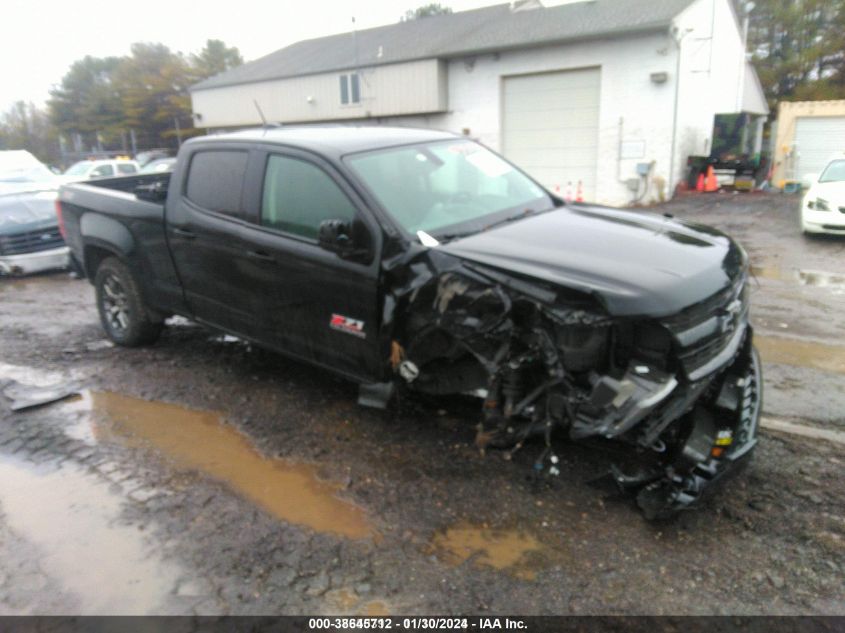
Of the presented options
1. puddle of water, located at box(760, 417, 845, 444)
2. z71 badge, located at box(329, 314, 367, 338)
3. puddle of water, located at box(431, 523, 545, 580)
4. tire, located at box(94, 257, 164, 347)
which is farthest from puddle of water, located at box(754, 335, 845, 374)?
tire, located at box(94, 257, 164, 347)

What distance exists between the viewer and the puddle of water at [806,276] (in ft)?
26.2

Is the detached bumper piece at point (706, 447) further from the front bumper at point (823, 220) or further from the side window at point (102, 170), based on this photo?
the side window at point (102, 170)

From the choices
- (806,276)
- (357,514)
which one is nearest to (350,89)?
(806,276)

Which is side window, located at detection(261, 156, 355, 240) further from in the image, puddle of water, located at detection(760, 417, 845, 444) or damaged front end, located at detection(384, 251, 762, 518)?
puddle of water, located at detection(760, 417, 845, 444)

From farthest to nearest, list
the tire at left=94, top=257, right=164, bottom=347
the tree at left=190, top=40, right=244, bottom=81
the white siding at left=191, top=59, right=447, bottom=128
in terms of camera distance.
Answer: the tree at left=190, top=40, right=244, bottom=81, the white siding at left=191, top=59, right=447, bottom=128, the tire at left=94, top=257, right=164, bottom=347

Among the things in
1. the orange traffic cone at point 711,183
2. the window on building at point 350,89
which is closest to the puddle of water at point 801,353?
the orange traffic cone at point 711,183

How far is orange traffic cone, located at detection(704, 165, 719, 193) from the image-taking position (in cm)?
1664

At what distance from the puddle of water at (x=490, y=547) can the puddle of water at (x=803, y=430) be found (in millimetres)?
1965

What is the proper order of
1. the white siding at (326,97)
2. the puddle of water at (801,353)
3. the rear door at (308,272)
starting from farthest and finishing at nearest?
the white siding at (326,97), the puddle of water at (801,353), the rear door at (308,272)

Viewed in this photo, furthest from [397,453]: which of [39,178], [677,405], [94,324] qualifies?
[39,178]

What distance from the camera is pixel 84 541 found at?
11.1 ft

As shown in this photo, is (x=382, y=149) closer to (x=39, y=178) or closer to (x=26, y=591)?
(x=26, y=591)

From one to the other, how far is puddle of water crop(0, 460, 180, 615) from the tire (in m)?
1.88

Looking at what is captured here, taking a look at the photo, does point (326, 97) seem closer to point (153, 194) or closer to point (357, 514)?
point (153, 194)
